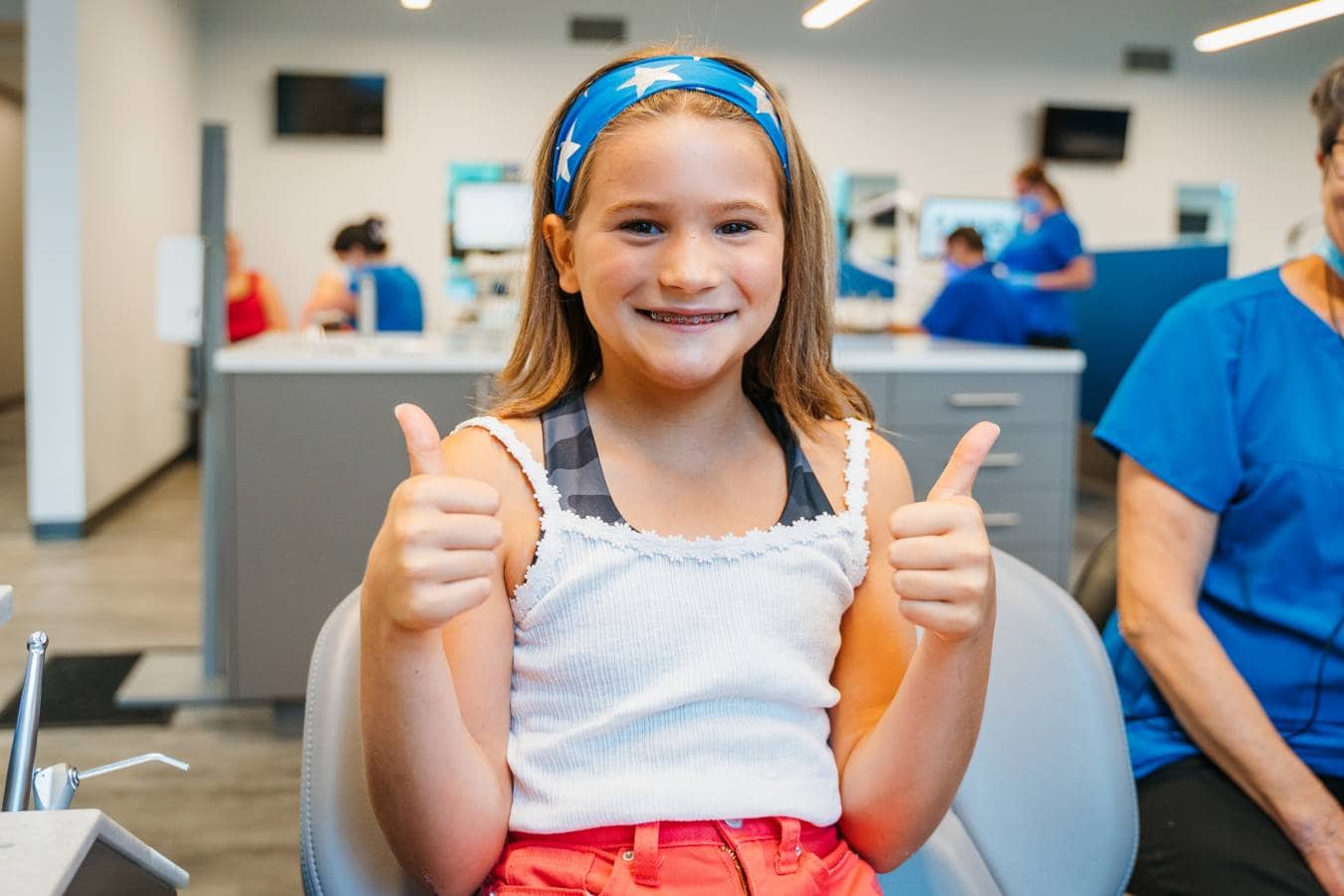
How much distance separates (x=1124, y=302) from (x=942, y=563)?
20.1 ft

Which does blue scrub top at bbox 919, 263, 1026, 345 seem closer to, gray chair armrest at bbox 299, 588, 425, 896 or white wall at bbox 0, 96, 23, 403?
gray chair armrest at bbox 299, 588, 425, 896

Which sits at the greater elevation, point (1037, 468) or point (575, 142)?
point (575, 142)

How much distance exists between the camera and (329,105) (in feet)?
24.3

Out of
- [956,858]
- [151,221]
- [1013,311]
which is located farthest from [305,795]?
[151,221]

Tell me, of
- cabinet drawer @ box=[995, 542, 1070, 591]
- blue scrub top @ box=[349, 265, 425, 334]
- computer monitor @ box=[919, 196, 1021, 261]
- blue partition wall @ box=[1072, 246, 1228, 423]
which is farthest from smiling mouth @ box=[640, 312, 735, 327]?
computer monitor @ box=[919, 196, 1021, 261]

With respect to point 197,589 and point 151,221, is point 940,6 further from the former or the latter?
point 197,589

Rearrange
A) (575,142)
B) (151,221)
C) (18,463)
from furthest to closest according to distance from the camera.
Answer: (18,463) < (151,221) < (575,142)

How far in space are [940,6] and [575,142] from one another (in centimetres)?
764

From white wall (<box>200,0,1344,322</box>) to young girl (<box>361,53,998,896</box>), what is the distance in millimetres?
6567

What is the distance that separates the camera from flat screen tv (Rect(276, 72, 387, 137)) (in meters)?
7.39

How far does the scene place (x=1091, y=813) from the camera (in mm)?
1077

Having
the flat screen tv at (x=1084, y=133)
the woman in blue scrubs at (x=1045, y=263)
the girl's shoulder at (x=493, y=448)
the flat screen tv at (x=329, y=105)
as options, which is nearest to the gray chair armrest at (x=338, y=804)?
the girl's shoulder at (x=493, y=448)

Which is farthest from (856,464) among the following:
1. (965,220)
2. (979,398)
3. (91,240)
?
(965,220)

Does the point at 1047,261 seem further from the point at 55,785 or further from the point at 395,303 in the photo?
the point at 55,785
